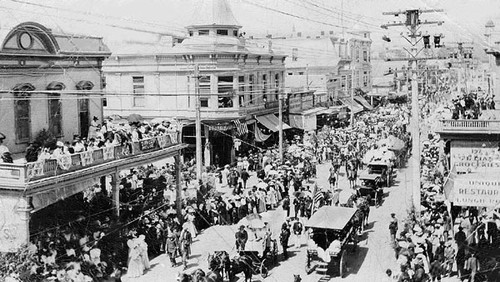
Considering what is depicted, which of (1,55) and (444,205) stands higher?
(1,55)

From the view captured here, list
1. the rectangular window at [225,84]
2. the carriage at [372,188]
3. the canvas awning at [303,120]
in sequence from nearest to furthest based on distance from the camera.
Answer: the carriage at [372,188], the rectangular window at [225,84], the canvas awning at [303,120]

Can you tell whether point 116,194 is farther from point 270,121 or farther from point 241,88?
point 270,121

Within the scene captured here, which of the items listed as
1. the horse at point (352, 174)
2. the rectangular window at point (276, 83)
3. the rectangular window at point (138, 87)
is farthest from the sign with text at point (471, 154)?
the rectangular window at point (138, 87)

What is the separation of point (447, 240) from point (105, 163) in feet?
41.4

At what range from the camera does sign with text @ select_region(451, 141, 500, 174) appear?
27484mm

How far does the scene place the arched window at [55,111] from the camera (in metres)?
23.8

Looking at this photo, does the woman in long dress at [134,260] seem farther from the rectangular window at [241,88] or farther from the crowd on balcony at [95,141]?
the rectangular window at [241,88]

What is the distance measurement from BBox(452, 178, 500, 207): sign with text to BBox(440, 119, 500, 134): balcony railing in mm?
11299

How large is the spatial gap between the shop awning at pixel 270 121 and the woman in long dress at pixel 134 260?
2704 centimetres

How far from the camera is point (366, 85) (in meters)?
88.4

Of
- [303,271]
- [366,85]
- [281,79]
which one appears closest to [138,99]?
[281,79]

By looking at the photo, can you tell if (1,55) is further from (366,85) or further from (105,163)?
(366,85)

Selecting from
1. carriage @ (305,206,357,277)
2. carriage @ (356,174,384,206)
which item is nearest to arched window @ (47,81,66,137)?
carriage @ (305,206,357,277)

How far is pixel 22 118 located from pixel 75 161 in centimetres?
481
